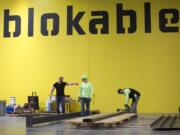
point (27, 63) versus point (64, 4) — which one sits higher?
point (64, 4)

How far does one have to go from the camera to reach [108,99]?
20.1 metres

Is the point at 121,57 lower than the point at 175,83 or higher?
higher

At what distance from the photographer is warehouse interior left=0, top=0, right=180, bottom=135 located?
64.7 ft

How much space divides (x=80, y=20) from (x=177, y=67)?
577cm

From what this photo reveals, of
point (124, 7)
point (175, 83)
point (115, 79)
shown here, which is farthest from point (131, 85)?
point (124, 7)

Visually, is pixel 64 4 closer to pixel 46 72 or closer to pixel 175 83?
pixel 46 72

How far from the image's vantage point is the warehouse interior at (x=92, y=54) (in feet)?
64.7

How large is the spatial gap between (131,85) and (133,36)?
8.55ft

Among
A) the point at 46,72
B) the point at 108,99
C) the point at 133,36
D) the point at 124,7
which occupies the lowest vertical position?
the point at 108,99

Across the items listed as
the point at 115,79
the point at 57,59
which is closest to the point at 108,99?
the point at 115,79

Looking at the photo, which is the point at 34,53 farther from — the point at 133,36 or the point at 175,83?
the point at 175,83

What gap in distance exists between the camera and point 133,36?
66.2 ft

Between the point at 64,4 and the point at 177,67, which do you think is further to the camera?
the point at 64,4

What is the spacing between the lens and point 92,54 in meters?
20.3
